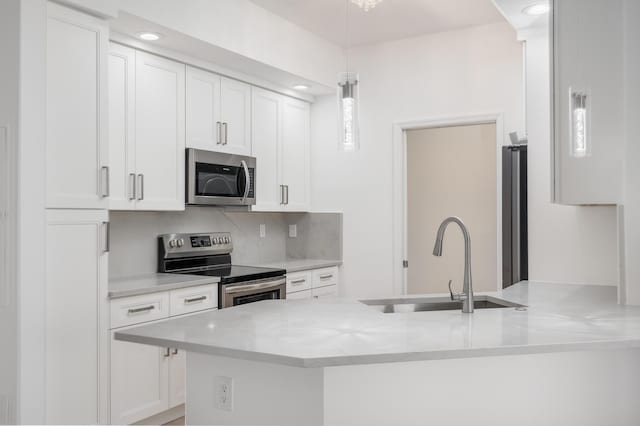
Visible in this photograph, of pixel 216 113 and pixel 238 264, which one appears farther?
pixel 238 264

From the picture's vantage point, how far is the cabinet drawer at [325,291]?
190 inches

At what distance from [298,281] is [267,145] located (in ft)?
3.68

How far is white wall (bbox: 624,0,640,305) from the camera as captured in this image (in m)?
2.67

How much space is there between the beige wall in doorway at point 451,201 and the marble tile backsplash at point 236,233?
1.12m

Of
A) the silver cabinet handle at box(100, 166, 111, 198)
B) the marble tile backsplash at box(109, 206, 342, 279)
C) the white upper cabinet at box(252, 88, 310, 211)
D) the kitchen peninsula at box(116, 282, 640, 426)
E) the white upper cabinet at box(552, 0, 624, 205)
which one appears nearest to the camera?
the kitchen peninsula at box(116, 282, 640, 426)

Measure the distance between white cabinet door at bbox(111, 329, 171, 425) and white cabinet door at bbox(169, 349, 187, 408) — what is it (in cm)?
3

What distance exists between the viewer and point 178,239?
4.19m

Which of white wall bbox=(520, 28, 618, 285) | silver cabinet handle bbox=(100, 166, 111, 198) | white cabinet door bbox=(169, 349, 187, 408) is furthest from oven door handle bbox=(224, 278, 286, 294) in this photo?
white wall bbox=(520, 28, 618, 285)

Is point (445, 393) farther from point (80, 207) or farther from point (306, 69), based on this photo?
point (306, 69)

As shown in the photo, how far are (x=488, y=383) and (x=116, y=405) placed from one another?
6.92 ft

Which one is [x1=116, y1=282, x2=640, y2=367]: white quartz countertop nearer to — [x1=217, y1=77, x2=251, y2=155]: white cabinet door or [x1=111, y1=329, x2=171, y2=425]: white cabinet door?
[x1=111, y1=329, x2=171, y2=425]: white cabinet door

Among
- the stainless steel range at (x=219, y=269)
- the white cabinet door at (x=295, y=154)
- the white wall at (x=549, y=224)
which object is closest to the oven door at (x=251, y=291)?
the stainless steel range at (x=219, y=269)

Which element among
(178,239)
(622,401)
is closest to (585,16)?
(622,401)

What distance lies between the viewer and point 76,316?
2.89 metres
